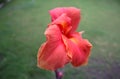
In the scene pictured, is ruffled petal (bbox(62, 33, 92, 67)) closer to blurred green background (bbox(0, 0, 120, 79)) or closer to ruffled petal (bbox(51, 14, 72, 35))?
ruffled petal (bbox(51, 14, 72, 35))

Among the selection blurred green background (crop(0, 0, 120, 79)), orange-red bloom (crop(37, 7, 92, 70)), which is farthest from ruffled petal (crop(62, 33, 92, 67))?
blurred green background (crop(0, 0, 120, 79))

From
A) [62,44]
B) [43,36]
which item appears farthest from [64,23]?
[43,36]

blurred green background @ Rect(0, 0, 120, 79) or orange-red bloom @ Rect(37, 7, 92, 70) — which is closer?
orange-red bloom @ Rect(37, 7, 92, 70)

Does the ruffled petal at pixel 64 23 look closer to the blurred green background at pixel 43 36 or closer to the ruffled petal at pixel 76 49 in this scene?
the ruffled petal at pixel 76 49

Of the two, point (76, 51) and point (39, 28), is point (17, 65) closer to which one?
point (39, 28)

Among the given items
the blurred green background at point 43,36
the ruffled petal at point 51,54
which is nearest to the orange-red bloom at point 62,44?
the ruffled petal at point 51,54

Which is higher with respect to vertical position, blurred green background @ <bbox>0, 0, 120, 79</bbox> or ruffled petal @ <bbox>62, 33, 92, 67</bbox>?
ruffled petal @ <bbox>62, 33, 92, 67</bbox>

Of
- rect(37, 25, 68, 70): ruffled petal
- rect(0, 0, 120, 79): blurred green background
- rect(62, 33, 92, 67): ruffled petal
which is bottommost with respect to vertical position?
rect(0, 0, 120, 79): blurred green background
